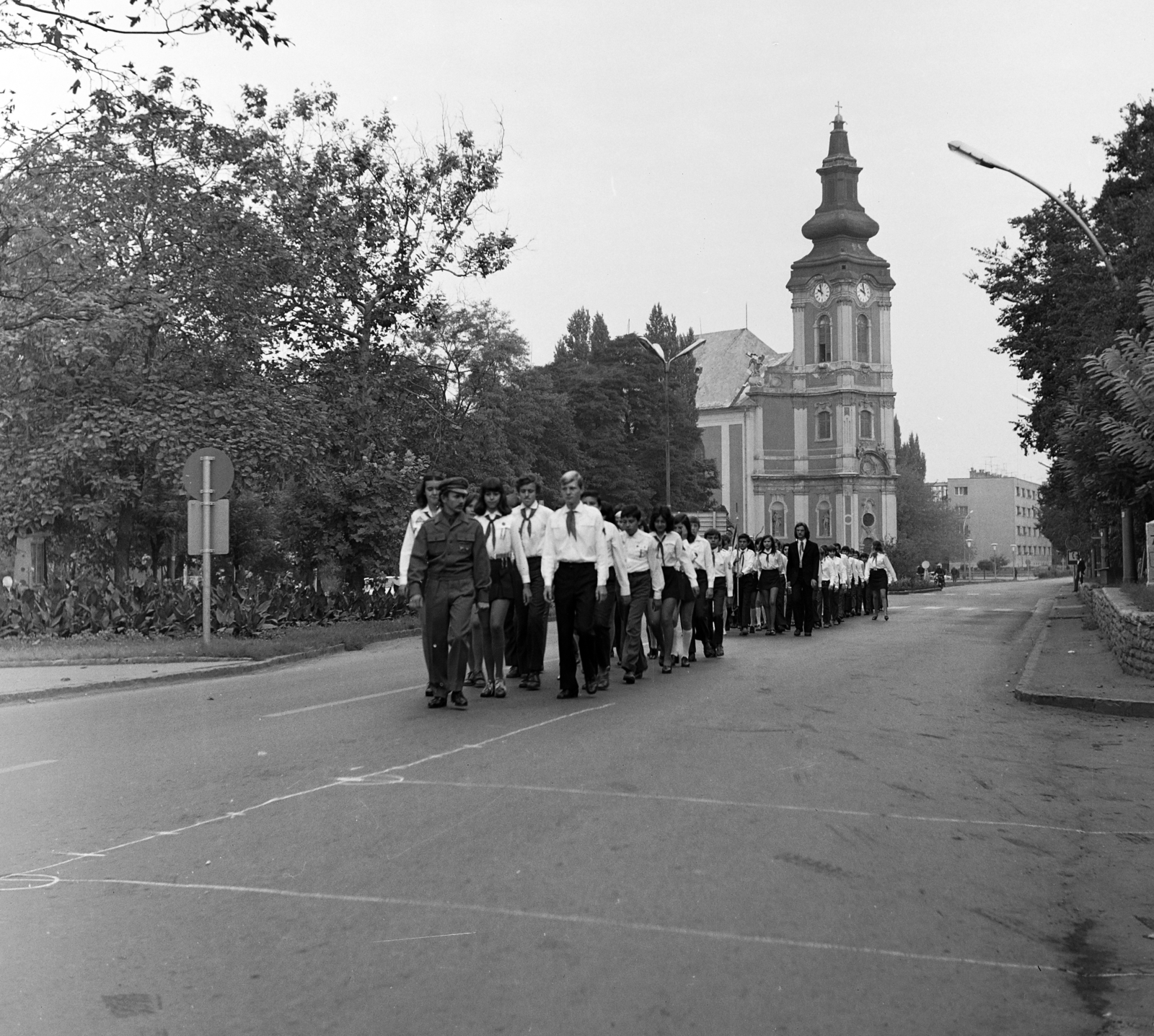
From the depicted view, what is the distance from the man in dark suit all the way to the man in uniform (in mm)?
13851

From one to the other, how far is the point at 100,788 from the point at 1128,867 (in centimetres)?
540

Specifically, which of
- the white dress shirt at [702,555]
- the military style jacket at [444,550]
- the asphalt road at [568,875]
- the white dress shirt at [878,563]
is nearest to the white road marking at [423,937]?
the asphalt road at [568,875]

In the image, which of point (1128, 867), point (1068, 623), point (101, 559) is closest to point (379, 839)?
point (1128, 867)

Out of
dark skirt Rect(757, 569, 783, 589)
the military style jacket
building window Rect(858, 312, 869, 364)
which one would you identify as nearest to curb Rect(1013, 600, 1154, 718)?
the military style jacket

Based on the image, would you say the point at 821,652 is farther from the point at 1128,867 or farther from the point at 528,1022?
the point at 528,1022

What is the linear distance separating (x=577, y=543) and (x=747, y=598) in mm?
13759

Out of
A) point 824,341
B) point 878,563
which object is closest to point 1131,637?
point 878,563

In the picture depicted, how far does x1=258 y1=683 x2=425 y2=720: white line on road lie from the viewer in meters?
11.5

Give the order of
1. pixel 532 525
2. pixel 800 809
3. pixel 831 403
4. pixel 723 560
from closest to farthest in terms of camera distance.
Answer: pixel 800 809 → pixel 532 525 → pixel 723 560 → pixel 831 403

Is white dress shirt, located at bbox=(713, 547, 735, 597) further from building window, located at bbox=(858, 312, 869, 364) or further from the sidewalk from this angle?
building window, located at bbox=(858, 312, 869, 364)

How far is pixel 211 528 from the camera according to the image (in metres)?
19.5

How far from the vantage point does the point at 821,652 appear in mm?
19844

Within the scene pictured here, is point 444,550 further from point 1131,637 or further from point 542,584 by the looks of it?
point 1131,637

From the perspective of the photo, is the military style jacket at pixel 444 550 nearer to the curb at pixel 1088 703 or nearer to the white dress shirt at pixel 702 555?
the curb at pixel 1088 703
